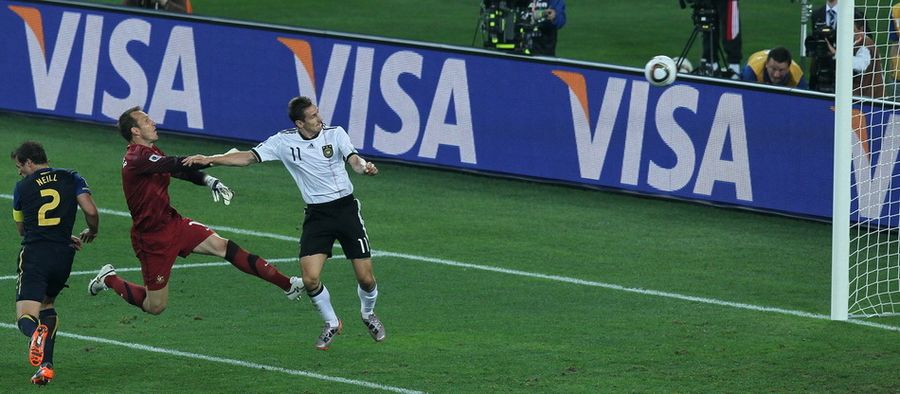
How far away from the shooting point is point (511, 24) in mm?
22094

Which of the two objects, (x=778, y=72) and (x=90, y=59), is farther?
(x=90, y=59)

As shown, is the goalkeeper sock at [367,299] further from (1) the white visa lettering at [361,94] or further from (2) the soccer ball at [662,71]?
(1) the white visa lettering at [361,94]

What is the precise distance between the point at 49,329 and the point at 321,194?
7.76 ft

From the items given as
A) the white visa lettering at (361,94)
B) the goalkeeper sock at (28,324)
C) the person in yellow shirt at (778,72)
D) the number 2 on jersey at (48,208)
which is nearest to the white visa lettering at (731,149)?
the person in yellow shirt at (778,72)

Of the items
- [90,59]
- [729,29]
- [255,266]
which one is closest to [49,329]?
[255,266]

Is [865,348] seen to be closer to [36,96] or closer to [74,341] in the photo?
[74,341]

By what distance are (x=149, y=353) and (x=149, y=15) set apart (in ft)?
30.9

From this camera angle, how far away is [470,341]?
12844 millimetres

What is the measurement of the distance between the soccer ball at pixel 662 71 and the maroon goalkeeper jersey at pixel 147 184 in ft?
20.4

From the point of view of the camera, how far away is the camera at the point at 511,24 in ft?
72.4

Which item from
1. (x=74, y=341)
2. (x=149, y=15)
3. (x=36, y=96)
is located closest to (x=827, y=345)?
(x=74, y=341)

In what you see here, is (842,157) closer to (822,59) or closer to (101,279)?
(822,59)

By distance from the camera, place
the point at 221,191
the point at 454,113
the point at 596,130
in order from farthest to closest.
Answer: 1. the point at 454,113
2. the point at 596,130
3. the point at 221,191

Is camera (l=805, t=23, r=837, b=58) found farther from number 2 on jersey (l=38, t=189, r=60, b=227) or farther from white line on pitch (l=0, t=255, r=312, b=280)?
number 2 on jersey (l=38, t=189, r=60, b=227)
